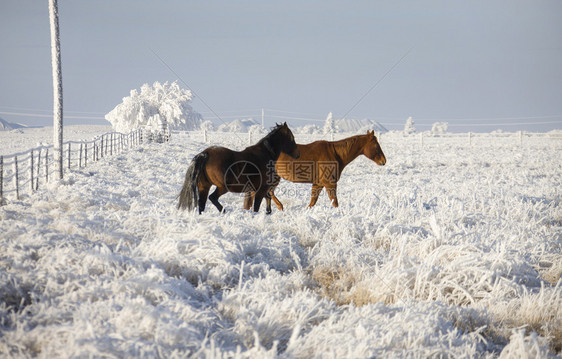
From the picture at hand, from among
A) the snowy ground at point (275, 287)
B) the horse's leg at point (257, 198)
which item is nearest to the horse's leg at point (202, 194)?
the snowy ground at point (275, 287)

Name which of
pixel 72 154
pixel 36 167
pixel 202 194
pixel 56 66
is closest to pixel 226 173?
pixel 202 194

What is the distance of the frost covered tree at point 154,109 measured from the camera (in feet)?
157

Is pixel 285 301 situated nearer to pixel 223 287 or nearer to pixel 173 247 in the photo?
pixel 223 287

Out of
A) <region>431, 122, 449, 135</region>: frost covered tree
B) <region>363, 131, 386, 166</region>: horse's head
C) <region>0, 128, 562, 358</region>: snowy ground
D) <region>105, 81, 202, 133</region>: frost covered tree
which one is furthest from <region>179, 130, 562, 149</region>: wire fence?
<region>431, 122, 449, 135</region>: frost covered tree

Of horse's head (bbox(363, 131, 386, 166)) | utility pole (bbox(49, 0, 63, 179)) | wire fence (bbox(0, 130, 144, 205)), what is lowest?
wire fence (bbox(0, 130, 144, 205))

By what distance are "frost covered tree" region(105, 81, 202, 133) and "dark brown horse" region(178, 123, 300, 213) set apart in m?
42.5

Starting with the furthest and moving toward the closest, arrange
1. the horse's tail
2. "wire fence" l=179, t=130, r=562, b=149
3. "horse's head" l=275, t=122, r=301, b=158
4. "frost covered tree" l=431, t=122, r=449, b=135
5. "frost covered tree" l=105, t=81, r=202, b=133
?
"frost covered tree" l=431, t=122, r=449, b=135
"frost covered tree" l=105, t=81, r=202, b=133
"wire fence" l=179, t=130, r=562, b=149
"horse's head" l=275, t=122, r=301, b=158
the horse's tail

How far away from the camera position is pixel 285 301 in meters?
3.13

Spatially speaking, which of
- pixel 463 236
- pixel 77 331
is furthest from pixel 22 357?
pixel 463 236

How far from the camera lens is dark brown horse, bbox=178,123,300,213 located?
230 inches

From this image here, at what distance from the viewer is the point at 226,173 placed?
5.93 metres

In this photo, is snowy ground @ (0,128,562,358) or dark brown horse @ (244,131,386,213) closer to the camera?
snowy ground @ (0,128,562,358)

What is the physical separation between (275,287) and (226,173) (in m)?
2.77

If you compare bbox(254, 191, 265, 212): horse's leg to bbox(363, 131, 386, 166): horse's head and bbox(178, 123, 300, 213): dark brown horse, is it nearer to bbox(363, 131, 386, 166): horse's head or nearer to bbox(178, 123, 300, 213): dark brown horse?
bbox(178, 123, 300, 213): dark brown horse
